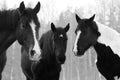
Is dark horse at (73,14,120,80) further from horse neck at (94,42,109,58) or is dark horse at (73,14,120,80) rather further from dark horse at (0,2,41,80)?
dark horse at (0,2,41,80)

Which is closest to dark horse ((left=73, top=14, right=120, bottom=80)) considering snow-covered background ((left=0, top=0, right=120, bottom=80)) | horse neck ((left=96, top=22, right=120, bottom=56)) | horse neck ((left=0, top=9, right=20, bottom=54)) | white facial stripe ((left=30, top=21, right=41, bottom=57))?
horse neck ((left=96, top=22, right=120, bottom=56))

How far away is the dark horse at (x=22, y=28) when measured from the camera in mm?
7984

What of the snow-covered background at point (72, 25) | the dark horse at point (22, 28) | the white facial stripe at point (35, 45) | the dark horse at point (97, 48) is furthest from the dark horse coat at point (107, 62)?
the snow-covered background at point (72, 25)

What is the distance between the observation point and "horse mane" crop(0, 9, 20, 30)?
861cm

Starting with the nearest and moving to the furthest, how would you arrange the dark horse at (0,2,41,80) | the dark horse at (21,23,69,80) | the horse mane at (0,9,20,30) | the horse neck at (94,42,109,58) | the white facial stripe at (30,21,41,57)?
the white facial stripe at (30,21,41,57) < the dark horse at (0,2,41,80) < the horse mane at (0,9,20,30) < the dark horse at (21,23,69,80) < the horse neck at (94,42,109,58)

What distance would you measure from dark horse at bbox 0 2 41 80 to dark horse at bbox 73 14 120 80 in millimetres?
2396

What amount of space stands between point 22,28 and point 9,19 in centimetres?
61

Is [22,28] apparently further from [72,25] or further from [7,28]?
[72,25]

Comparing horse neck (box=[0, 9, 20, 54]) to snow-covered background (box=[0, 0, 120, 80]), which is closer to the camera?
horse neck (box=[0, 9, 20, 54])

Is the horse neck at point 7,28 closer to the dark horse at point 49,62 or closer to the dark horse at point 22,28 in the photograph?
the dark horse at point 22,28

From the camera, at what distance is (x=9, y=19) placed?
868 cm

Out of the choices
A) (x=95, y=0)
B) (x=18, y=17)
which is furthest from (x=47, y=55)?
(x=95, y=0)

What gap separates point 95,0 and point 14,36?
236 ft

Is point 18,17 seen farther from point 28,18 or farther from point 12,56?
point 12,56
